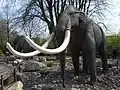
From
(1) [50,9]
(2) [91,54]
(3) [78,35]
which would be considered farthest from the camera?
(1) [50,9]

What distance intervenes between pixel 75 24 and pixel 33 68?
702 centimetres

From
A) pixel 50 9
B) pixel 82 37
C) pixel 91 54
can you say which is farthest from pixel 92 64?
pixel 50 9

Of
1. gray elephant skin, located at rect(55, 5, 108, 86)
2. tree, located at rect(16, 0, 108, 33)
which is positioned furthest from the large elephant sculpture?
tree, located at rect(16, 0, 108, 33)

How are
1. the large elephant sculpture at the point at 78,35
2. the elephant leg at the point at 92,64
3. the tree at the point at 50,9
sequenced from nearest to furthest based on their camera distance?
the large elephant sculpture at the point at 78,35, the elephant leg at the point at 92,64, the tree at the point at 50,9

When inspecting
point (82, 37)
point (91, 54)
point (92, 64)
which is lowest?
point (92, 64)

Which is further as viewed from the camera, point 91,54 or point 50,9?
point 50,9

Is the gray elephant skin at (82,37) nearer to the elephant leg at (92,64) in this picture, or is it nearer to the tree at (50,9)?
the elephant leg at (92,64)

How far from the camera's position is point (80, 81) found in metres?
8.82

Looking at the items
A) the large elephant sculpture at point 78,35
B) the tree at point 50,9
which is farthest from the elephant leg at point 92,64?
the tree at point 50,9

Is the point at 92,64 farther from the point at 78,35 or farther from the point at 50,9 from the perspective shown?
the point at 50,9

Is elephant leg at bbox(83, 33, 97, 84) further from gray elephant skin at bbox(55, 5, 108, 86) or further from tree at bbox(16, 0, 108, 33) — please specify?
tree at bbox(16, 0, 108, 33)

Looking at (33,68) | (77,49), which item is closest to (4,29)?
(33,68)

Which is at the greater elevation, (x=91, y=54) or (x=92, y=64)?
(x=91, y=54)

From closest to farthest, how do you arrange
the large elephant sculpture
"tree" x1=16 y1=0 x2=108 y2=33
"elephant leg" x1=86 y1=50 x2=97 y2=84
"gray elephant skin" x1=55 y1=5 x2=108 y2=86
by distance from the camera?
1. the large elephant sculpture
2. "gray elephant skin" x1=55 y1=5 x2=108 y2=86
3. "elephant leg" x1=86 y1=50 x2=97 y2=84
4. "tree" x1=16 y1=0 x2=108 y2=33
